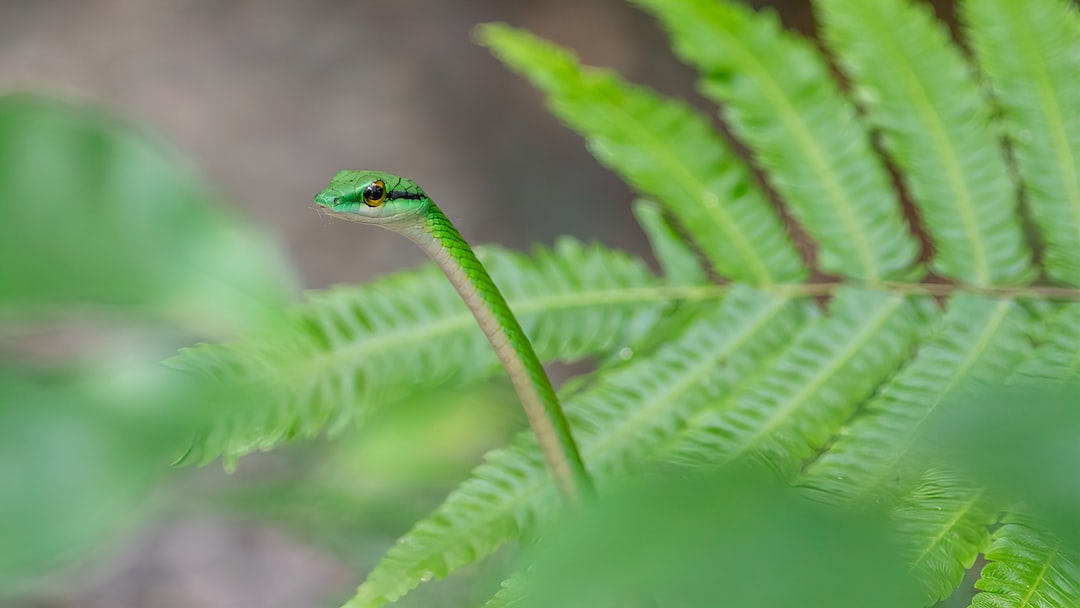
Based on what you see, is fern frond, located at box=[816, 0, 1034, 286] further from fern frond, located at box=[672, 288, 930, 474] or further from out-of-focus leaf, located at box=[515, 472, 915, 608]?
out-of-focus leaf, located at box=[515, 472, 915, 608]

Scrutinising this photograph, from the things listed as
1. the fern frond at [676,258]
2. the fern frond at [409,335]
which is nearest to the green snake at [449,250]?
the fern frond at [409,335]

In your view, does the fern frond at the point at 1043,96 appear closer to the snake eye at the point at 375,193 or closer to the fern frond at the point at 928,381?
the fern frond at the point at 928,381

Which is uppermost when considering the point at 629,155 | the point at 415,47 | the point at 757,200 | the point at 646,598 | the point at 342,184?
the point at 415,47

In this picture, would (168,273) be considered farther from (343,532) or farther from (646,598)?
(343,532)

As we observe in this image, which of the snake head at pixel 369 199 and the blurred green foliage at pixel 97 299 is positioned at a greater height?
the snake head at pixel 369 199

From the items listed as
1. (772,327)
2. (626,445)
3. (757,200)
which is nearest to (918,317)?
(772,327)
